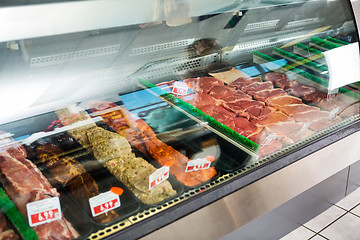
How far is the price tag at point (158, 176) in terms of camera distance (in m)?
1.83

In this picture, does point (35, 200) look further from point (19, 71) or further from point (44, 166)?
point (19, 71)

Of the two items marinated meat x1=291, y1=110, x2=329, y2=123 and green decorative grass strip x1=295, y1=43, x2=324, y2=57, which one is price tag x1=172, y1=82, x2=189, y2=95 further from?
green decorative grass strip x1=295, y1=43, x2=324, y2=57

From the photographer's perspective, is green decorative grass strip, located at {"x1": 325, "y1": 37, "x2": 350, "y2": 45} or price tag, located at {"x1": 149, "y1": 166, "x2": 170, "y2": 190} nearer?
price tag, located at {"x1": 149, "y1": 166, "x2": 170, "y2": 190}

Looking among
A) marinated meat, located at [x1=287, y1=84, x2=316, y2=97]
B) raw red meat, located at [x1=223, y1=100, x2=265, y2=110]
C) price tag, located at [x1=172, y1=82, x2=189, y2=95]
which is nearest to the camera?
price tag, located at [x1=172, y1=82, x2=189, y2=95]

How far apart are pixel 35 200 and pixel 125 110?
855 mm

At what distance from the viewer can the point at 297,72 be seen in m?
3.10

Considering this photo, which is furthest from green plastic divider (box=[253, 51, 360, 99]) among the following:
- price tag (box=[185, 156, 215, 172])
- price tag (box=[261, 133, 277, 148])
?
price tag (box=[185, 156, 215, 172])

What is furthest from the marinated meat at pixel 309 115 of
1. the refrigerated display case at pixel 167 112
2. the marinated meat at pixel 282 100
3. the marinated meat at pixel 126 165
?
the marinated meat at pixel 126 165

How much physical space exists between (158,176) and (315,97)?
1.62 meters

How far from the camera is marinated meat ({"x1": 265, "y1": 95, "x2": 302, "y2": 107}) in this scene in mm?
2771

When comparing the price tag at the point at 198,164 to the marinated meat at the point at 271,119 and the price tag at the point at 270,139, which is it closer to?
the price tag at the point at 270,139

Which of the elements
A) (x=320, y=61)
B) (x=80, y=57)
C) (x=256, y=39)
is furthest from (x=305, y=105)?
(x=80, y=57)

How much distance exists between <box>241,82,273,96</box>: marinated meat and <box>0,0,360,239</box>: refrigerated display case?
0.01 m

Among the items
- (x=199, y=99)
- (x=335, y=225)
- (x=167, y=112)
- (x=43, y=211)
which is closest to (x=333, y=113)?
(x=335, y=225)
